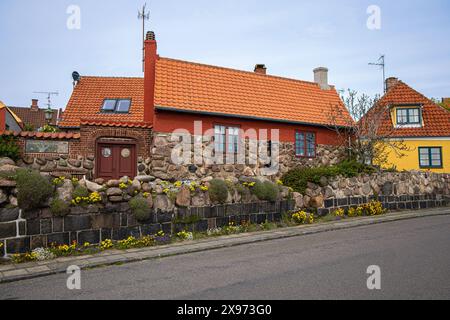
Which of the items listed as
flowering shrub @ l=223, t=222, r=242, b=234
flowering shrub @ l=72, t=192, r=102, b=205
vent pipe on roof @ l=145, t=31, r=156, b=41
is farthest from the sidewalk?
vent pipe on roof @ l=145, t=31, r=156, b=41

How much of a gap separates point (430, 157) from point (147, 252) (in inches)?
896

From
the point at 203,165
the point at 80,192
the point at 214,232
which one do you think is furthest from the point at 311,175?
the point at 80,192

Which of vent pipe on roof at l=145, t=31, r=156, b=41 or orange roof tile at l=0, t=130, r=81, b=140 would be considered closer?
orange roof tile at l=0, t=130, r=81, b=140

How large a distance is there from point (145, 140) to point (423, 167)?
19328 millimetres

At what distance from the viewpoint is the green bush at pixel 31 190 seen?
7.96 m

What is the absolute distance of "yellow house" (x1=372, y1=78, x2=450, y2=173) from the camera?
24594 mm

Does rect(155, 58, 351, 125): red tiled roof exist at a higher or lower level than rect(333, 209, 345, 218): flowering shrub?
higher

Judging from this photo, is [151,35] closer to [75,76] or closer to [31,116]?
[75,76]

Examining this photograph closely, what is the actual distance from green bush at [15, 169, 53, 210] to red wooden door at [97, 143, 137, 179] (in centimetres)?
633

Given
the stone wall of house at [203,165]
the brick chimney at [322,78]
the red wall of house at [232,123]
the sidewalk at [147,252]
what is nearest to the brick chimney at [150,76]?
the red wall of house at [232,123]

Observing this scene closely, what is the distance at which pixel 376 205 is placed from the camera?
15.2m

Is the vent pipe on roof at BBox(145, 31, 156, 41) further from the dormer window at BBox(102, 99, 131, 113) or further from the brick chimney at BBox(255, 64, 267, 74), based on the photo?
the brick chimney at BBox(255, 64, 267, 74)

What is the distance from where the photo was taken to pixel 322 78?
22.5 metres

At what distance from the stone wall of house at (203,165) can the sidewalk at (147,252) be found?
164 inches
